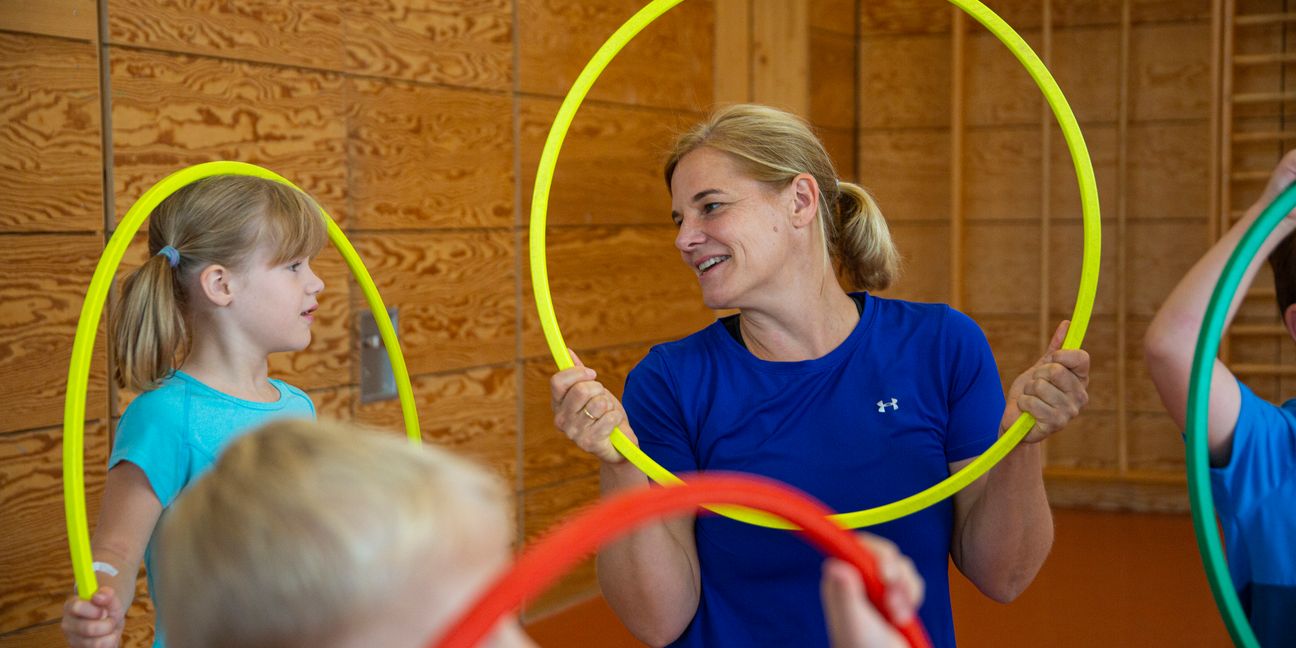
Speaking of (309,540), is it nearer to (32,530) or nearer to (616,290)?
(32,530)

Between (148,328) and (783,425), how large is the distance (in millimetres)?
1122

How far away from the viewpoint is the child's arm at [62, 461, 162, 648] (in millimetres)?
1875

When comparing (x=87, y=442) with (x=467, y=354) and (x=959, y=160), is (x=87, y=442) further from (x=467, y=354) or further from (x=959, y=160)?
Result: (x=959, y=160)

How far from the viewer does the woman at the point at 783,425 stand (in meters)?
2.12

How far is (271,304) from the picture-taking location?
2316 mm

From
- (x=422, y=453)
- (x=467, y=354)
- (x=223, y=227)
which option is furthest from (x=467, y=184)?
(x=422, y=453)

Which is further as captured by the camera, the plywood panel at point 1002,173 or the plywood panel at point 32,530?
the plywood panel at point 1002,173

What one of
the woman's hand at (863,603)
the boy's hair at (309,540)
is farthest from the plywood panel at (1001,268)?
the boy's hair at (309,540)

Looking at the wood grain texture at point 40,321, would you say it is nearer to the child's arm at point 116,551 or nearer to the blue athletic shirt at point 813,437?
the child's arm at point 116,551

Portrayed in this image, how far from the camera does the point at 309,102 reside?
374cm

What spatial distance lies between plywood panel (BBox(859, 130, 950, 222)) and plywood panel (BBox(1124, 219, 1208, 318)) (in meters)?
0.95

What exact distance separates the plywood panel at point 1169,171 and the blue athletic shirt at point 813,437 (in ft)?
14.8

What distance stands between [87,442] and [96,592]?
4.42ft

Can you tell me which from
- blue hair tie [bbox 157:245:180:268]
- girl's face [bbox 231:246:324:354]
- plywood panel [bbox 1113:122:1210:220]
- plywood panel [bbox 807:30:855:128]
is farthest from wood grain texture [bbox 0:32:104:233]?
plywood panel [bbox 1113:122:1210:220]
